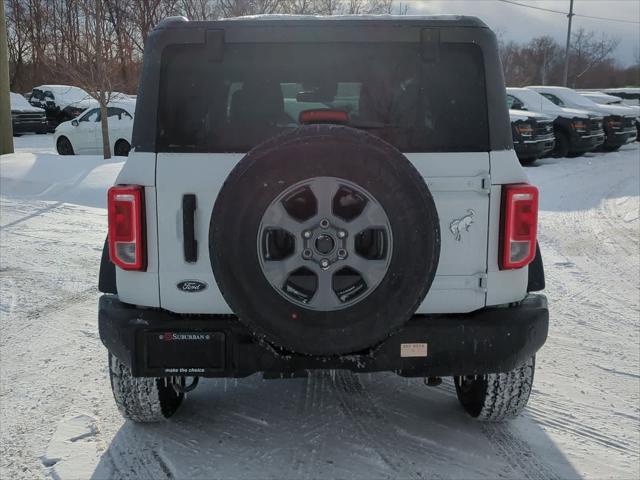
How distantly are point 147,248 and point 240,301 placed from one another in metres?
0.60

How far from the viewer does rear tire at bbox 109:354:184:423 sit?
3486mm

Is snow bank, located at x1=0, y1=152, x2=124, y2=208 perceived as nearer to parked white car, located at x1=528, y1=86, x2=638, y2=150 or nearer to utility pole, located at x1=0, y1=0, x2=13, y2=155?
utility pole, located at x1=0, y1=0, x2=13, y2=155

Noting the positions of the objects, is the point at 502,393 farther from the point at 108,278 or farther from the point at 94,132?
the point at 94,132

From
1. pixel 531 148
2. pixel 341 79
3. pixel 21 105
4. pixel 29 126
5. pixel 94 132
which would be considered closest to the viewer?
pixel 341 79

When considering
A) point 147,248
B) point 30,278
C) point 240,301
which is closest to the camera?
point 240,301

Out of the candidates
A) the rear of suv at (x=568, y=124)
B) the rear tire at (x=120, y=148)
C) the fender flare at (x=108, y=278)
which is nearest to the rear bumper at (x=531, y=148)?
the rear of suv at (x=568, y=124)

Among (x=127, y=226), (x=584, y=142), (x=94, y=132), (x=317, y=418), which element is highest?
(x=127, y=226)

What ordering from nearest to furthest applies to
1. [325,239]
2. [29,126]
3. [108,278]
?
[325,239] < [108,278] < [29,126]

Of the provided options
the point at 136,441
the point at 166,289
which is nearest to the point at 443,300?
the point at 166,289

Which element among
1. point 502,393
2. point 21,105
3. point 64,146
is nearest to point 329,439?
point 502,393

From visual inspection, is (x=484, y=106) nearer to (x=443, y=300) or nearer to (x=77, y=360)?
(x=443, y=300)

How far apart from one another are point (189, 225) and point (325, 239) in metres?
0.65

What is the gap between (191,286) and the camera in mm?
3080

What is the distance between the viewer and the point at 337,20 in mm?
3096
